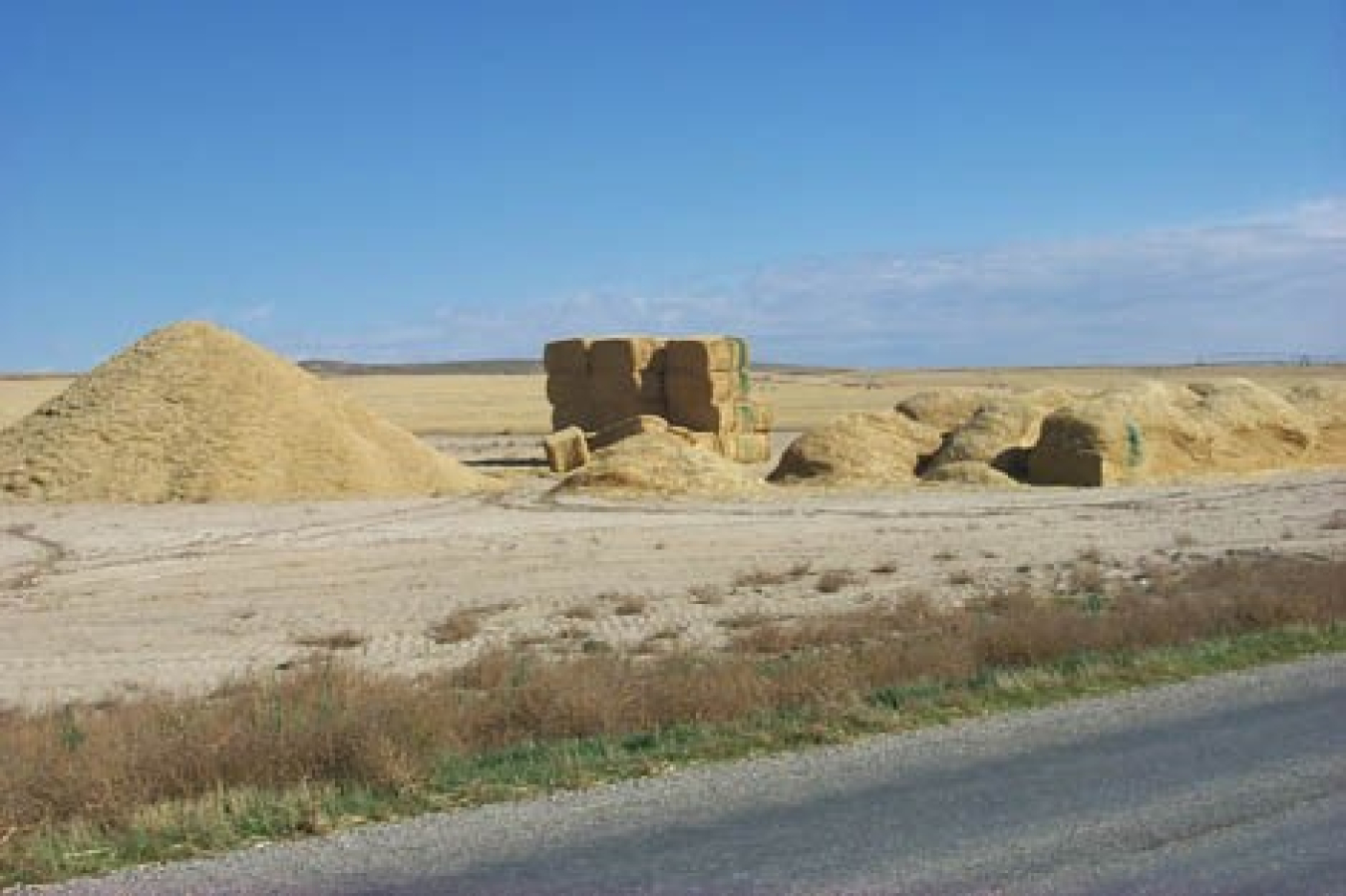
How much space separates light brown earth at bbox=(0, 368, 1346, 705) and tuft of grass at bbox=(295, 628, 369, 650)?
10cm

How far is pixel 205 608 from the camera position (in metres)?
19.9

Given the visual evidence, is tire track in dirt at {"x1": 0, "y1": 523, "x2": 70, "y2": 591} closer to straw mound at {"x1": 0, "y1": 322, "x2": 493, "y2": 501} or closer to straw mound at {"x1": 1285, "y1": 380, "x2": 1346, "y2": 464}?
straw mound at {"x1": 0, "y1": 322, "x2": 493, "y2": 501}

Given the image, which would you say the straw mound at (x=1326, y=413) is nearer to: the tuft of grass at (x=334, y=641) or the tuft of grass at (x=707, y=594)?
the tuft of grass at (x=707, y=594)

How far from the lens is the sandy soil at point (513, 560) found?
54.0ft

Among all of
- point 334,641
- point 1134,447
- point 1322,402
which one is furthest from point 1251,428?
point 334,641

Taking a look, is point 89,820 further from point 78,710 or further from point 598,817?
point 78,710

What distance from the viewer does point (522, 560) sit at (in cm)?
2422

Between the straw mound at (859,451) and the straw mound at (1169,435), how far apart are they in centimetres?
306

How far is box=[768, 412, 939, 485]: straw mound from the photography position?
36406 mm

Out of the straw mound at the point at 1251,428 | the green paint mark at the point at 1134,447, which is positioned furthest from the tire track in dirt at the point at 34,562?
the straw mound at the point at 1251,428

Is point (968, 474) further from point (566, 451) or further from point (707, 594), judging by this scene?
point (707, 594)

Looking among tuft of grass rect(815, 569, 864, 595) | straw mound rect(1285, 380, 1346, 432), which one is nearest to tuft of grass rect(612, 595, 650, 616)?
tuft of grass rect(815, 569, 864, 595)

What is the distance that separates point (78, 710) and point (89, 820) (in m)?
4.49

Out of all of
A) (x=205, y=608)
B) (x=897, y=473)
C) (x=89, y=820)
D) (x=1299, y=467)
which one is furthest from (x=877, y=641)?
(x=1299, y=467)
